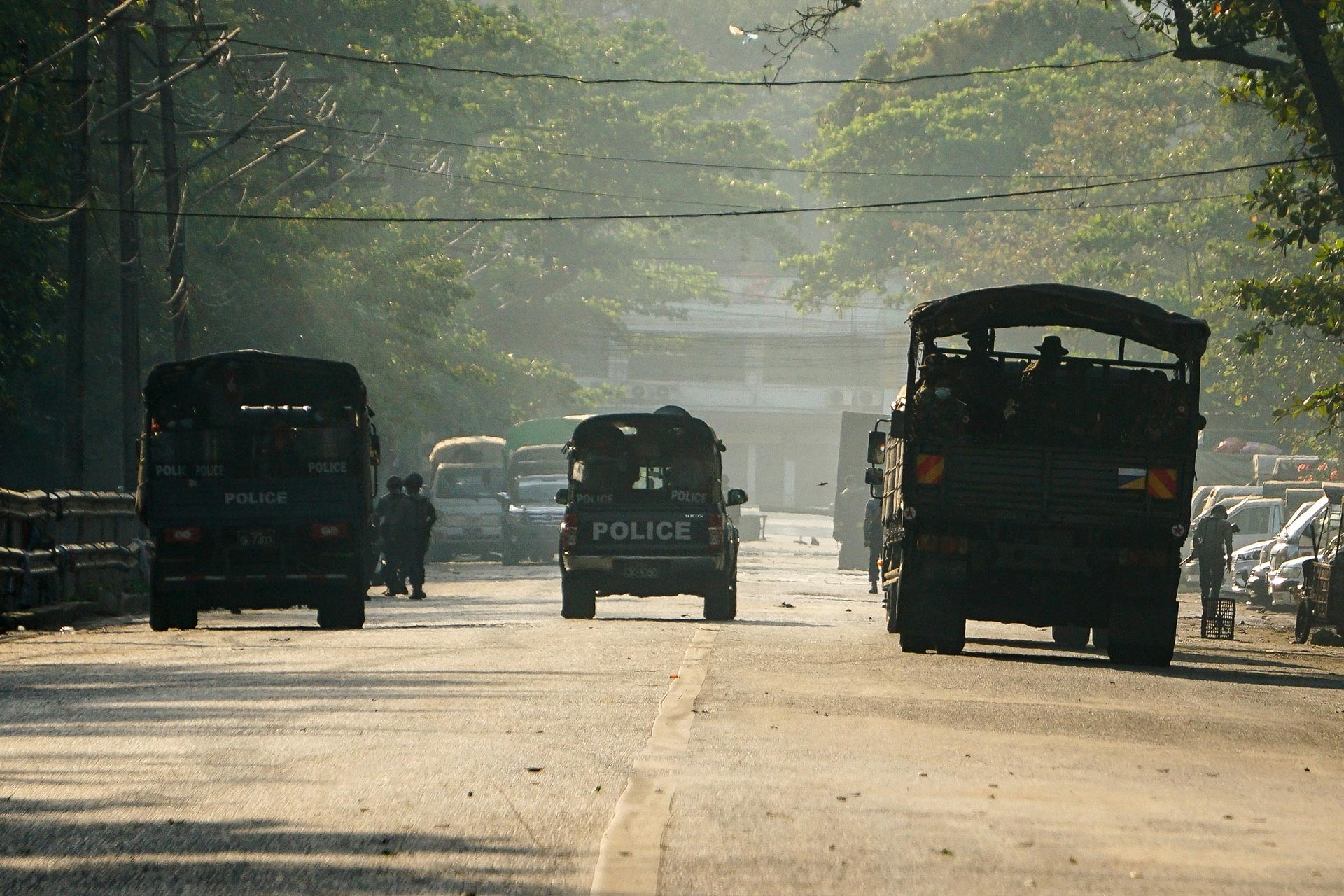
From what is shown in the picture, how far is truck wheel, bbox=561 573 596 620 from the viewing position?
22297 millimetres

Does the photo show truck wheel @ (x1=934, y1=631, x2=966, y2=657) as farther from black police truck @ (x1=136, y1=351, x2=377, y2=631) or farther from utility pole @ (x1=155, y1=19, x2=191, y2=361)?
utility pole @ (x1=155, y1=19, x2=191, y2=361)

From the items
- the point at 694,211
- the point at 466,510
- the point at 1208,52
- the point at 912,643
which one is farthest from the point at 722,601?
the point at 694,211

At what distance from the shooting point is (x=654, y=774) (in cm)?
830

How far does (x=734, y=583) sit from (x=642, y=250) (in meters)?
54.9

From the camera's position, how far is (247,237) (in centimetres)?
3866

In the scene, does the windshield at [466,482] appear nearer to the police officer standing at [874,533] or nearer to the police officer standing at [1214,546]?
the police officer standing at [874,533]

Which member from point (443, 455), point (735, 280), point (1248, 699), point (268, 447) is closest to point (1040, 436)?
point (1248, 699)

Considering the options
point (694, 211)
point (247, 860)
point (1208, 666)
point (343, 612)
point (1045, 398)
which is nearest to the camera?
point (247, 860)

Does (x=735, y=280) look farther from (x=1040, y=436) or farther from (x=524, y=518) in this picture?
(x=1040, y=436)

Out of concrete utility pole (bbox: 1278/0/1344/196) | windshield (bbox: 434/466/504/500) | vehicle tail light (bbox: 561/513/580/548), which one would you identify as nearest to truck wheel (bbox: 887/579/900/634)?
vehicle tail light (bbox: 561/513/580/548)

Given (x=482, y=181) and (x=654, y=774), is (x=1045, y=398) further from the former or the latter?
(x=482, y=181)

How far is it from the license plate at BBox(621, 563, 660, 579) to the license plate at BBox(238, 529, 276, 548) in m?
4.28

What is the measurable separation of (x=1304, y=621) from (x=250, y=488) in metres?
13.1

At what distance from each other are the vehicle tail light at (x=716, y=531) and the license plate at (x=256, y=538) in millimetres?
5154
